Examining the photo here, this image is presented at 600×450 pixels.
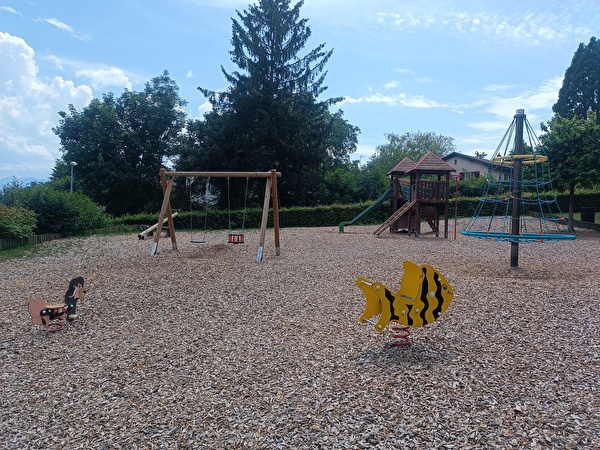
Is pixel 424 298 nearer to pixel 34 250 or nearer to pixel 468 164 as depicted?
pixel 34 250

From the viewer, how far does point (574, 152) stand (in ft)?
51.3

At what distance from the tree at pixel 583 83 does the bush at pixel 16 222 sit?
122ft

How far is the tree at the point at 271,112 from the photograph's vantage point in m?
26.3

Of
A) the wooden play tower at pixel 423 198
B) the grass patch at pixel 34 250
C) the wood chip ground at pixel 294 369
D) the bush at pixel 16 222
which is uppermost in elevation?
the wooden play tower at pixel 423 198

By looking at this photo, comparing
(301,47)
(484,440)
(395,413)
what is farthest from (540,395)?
(301,47)

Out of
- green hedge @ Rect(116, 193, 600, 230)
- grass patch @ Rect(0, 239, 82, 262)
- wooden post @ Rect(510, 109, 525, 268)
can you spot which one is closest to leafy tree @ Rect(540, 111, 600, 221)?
green hedge @ Rect(116, 193, 600, 230)

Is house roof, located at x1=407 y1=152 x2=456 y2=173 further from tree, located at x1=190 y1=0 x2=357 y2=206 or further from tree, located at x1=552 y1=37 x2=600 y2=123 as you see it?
tree, located at x1=552 y1=37 x2=600 y2=123

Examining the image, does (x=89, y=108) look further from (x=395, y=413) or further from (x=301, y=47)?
(x=395, y=413)

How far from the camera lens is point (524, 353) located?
13.7 ft

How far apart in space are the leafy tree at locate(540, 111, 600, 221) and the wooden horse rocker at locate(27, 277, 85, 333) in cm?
1663

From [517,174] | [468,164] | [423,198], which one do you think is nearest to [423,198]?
[423,198]

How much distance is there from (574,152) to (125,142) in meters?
27.5

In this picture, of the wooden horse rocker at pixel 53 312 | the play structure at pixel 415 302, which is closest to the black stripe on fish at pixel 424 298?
the play structure at pixel 415 302

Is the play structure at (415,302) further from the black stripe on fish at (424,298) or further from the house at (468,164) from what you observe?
the house at (468,164)
